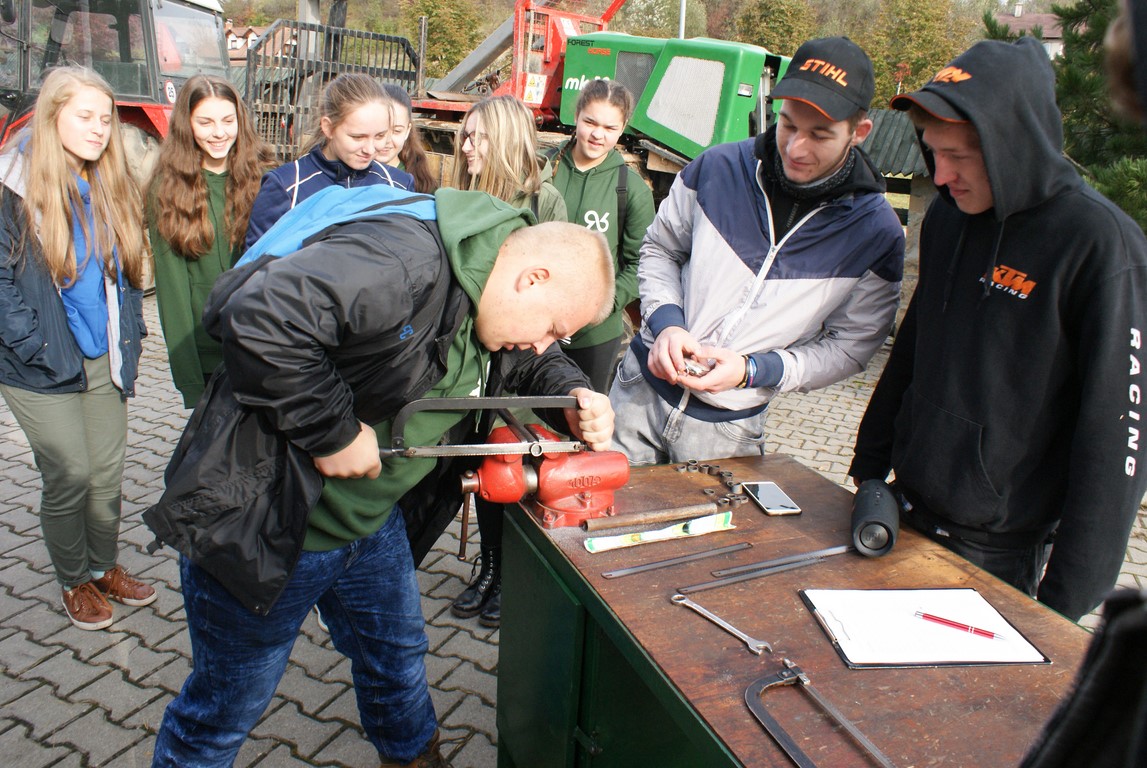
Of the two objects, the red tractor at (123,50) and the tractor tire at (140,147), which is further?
the tractor tire at (140,147)

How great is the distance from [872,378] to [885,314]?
5331 millimetres

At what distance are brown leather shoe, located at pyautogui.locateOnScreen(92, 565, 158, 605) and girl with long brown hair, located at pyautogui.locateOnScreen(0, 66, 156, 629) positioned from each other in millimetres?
95

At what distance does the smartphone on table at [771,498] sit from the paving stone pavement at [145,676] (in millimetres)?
1234

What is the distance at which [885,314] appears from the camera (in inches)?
89.1

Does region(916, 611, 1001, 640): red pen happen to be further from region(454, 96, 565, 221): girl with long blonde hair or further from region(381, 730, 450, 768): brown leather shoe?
region(454, 96, 565, 221): girl with long blonde hair

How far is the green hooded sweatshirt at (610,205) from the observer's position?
3668 millimetres

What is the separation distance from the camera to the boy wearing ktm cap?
2119 mm

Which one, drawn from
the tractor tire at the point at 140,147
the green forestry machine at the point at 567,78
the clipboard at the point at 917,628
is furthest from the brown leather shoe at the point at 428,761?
the tractor tire at the point at 140,147

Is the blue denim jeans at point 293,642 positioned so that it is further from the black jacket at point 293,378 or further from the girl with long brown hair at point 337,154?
the girl with long brown hair at point 337,154

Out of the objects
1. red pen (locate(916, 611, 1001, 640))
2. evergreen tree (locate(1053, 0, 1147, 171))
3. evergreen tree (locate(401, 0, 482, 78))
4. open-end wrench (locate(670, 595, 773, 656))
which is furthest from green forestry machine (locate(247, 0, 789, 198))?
evergreen tree (locate(401, 0, 482, 78))

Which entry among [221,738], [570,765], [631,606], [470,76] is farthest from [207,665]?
[470,76]

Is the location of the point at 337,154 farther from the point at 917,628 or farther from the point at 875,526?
the point at 917,628

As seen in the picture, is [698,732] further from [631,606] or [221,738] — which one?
[221,738]

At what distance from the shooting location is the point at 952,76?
166 cm
